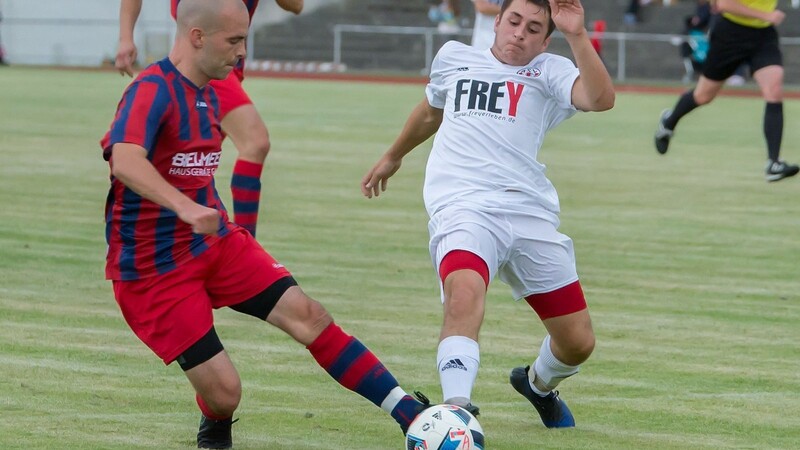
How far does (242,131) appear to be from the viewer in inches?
330

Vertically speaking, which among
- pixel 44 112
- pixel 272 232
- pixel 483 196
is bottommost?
pixel 44 112

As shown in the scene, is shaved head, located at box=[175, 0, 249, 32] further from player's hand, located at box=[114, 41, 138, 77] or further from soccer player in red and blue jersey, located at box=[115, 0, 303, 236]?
soccer player in red and blue jersey, located at box=[115, 0, 303, 236]

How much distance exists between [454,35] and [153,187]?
3416 centimetres

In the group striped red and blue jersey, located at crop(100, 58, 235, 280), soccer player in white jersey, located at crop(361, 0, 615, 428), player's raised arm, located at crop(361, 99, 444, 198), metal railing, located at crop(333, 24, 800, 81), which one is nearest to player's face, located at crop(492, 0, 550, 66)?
soccer player in white jersey, located at crop(361, 0, 615, 428)

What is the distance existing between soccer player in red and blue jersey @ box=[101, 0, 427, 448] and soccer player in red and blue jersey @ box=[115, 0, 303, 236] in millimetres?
2799

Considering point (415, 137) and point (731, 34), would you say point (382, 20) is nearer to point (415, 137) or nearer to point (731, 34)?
point (731, 34)

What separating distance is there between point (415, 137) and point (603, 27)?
3191 cm

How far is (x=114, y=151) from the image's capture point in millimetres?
5113

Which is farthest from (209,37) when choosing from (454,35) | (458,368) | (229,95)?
(454,35)

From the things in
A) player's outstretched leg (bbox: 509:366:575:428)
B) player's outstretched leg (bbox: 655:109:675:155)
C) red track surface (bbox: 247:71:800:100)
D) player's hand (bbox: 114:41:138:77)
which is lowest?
red track surface (bbox: 247:71:800:100)

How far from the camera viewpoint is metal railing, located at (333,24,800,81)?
3659cm

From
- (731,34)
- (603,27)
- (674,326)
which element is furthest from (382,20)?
(674,326)

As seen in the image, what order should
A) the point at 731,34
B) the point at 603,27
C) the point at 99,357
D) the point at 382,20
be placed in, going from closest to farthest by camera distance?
the point at 99,357 < the point at 731,34 < the point at 603,27 < the point at 382,20

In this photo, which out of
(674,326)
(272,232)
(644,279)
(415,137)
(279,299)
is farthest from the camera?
(272,232)
